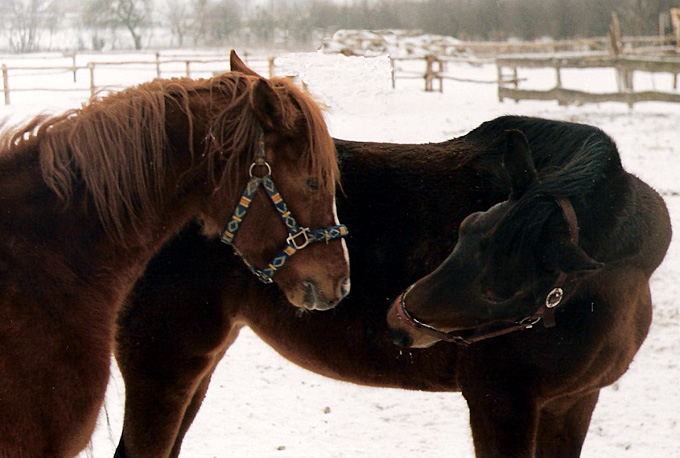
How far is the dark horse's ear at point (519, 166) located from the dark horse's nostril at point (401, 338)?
1.81 feet

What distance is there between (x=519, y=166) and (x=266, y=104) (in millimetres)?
802

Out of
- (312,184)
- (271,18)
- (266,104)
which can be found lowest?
(312,184)

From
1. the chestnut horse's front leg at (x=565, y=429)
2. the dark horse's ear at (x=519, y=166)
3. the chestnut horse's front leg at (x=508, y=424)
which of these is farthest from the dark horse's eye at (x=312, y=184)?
the chestnut horse's front leg at (x=565, y=429)

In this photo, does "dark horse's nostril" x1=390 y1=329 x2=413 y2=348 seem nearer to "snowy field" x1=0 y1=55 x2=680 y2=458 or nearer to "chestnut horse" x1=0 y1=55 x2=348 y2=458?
"chestnut horse" x1=0 y1=55 x2=348 y2=458

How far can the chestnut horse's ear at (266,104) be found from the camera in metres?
2.01

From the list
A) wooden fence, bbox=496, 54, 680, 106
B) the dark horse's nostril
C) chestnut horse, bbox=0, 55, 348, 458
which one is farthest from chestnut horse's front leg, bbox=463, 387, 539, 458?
wooden fence, bbox=496, 54, 680, 106

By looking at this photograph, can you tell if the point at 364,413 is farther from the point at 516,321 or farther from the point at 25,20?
the point at 25,20

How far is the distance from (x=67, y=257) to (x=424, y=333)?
1102 mm

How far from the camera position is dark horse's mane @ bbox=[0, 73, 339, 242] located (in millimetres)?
2035

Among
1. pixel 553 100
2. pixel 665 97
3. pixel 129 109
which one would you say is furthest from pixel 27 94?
pixel 129 109

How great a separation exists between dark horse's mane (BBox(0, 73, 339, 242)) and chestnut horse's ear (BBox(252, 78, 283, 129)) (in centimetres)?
2

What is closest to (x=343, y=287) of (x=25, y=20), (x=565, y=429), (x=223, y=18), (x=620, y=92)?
(x=565, y=429)

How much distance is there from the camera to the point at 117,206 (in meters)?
2.06

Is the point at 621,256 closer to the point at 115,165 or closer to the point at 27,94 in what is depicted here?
the point at 115,165
